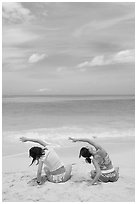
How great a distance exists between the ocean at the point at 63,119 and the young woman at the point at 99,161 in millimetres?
1421

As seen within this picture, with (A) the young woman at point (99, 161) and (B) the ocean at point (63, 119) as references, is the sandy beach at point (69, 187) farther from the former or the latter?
(B) the ocean at point (63, 119)

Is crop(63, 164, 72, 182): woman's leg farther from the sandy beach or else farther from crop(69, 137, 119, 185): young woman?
crop(69, 137, 119, 185): young woman

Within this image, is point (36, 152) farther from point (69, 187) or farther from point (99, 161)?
point (99, 161)

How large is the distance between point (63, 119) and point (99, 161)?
3.53 m

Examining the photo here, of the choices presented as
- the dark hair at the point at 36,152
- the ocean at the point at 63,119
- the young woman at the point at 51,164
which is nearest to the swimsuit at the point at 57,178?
the young woman at the point at 51,164

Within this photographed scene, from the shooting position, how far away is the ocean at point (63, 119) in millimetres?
4977

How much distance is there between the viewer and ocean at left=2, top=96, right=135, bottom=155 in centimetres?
498

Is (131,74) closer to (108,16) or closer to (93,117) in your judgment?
(108,16)

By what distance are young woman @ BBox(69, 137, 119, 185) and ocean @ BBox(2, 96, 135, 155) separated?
142cm

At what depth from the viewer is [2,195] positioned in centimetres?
271

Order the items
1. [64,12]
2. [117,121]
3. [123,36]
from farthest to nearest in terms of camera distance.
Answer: [117,121], [123,36], [64,12]

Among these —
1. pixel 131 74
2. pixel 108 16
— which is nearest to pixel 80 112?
pixel 131 74

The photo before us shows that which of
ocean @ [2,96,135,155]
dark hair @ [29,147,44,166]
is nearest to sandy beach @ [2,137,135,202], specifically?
dark hair @ [29,147,44,166]

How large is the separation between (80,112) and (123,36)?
3.39m
